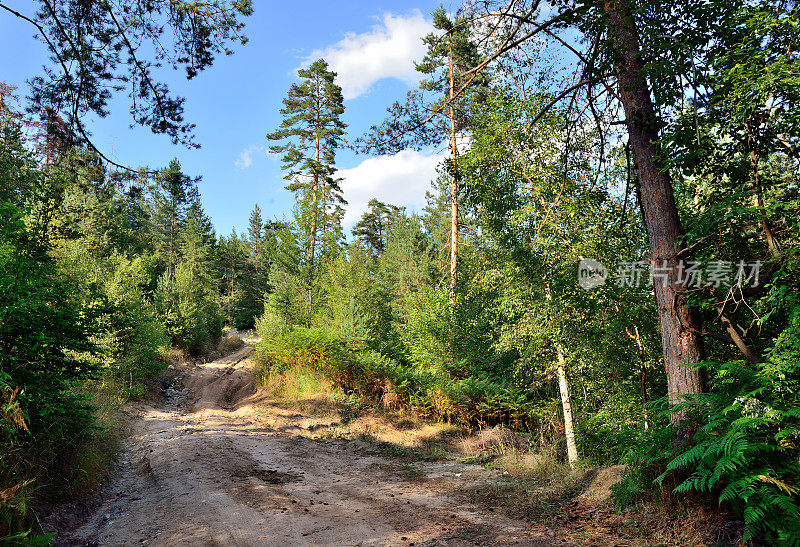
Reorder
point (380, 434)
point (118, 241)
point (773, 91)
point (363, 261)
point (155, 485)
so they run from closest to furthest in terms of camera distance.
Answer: point (773, 91) < point (155, 485) < point (380, 434) < point (363, 261) < point (118, 241)

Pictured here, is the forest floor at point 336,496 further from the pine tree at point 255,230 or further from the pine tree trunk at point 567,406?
the pine tree at point 255,230

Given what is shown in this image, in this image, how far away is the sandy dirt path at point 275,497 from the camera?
4.59 metres

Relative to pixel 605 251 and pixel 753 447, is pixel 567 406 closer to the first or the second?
pixel 605 251

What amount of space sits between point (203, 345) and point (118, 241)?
967 centimetres

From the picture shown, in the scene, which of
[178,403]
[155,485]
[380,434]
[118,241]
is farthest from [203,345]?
[155,485]

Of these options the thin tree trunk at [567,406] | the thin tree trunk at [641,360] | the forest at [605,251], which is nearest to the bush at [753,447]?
the forest at [605,251]

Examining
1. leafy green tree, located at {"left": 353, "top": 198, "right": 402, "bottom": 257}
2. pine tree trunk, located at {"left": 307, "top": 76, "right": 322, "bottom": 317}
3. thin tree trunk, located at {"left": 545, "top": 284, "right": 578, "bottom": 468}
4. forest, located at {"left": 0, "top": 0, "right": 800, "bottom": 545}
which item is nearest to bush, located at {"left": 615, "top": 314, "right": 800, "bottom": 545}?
forest, located at {"left": 0, "top": 0, "right": 800, "bottom": 545}

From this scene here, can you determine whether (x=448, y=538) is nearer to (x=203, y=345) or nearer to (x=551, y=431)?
(x=551, y=431)

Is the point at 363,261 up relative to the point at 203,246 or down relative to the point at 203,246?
down

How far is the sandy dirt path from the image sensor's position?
4590mm

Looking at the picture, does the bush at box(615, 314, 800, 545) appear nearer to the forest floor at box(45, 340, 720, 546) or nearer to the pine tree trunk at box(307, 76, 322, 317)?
the forest floor at box(45, 340, 720, 546)

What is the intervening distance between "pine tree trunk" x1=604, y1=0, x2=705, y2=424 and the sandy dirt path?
105 inches

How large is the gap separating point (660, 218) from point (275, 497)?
267 inches

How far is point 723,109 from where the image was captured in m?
4.79
